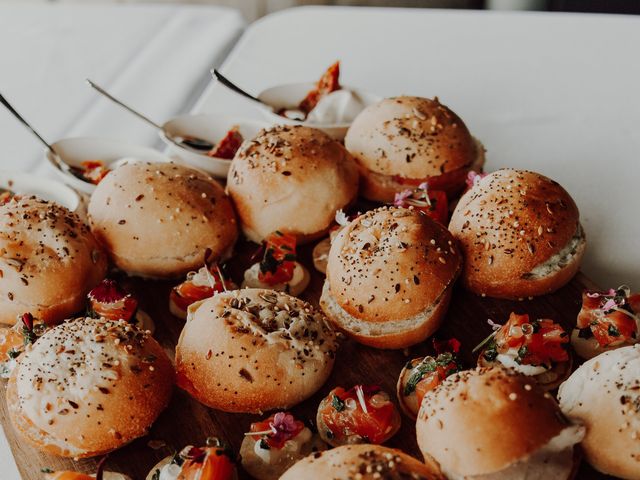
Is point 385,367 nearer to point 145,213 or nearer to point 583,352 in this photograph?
point 583,352

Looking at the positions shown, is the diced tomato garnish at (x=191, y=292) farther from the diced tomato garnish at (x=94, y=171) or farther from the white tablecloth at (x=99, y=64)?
the white tablecloth at (x=99, y=64)

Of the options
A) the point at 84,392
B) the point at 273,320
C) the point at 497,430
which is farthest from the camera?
the point at 273,320

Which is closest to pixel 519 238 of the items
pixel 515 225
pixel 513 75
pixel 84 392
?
pixel 515 225

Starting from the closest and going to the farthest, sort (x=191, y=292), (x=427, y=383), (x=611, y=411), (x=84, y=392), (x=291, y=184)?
(x=611, y=411) → (x=84, y=392) → (x=427, y=383) → (x=191, y=292) → (x=291, y=184)

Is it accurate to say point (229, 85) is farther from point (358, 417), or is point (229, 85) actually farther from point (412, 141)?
point (358, 417)

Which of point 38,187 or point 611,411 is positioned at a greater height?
point 38,187
